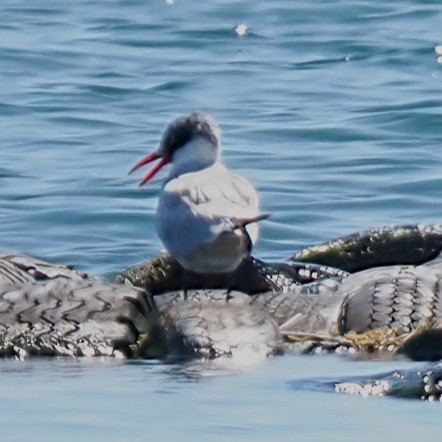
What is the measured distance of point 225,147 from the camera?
52.6 feet

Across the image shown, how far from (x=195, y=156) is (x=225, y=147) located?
5812 mm

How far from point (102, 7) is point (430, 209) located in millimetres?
11618

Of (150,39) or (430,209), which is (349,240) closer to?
(430,209)

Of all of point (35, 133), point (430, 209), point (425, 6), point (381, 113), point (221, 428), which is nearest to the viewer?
point (221, 428)

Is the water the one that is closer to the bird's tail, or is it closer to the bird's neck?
the bird's tail

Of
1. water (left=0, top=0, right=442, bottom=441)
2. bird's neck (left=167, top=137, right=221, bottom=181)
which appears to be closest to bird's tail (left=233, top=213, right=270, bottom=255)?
water (left=0, top=0, right=442, bottom=441)

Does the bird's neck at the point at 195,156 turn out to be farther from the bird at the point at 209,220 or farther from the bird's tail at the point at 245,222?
the bird's tail at the point at 245,222

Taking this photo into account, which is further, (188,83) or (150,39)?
(150,39)

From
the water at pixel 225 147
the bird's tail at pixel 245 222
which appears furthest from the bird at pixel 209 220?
the water at pixel 225 147

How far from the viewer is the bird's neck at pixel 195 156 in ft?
33.5

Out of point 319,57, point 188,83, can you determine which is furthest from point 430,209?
point 319,57

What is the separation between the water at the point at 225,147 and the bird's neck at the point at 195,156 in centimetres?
161

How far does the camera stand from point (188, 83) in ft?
64.7

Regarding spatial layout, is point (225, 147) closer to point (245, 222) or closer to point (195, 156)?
point (195, 156)
